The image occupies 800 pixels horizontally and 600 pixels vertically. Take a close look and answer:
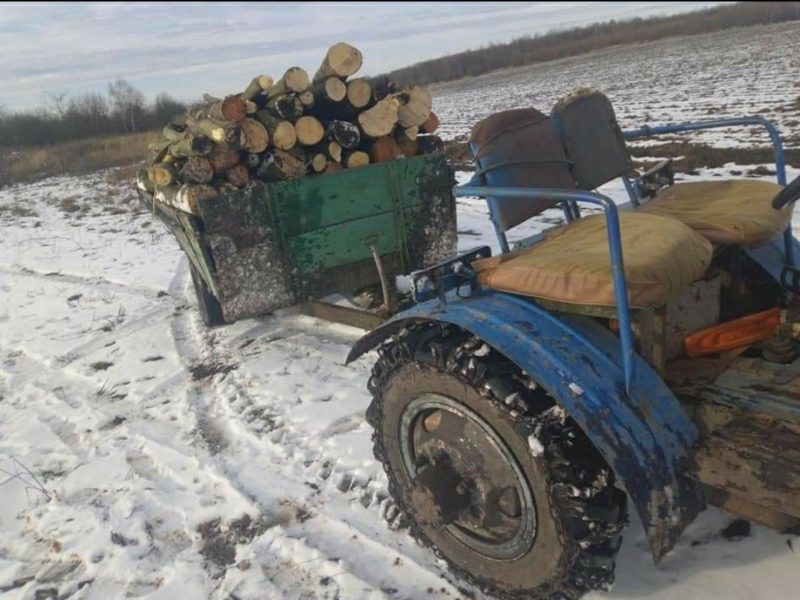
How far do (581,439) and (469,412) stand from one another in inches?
14.6

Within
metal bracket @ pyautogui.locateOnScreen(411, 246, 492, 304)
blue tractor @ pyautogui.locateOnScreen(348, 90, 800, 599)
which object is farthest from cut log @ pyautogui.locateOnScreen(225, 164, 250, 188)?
metal bracket @ pyautogui.locateOnScreen(411, 246, 492, 304)

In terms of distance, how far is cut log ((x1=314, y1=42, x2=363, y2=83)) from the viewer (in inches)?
182

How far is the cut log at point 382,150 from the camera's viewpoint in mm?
4855

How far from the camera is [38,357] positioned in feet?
18.4

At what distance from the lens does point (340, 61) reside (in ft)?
15.2

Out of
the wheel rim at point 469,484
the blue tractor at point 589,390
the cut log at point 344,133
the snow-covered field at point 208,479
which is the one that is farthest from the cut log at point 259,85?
the wheel rim at point 469,484

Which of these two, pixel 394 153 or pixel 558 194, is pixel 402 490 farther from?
pixel 394 153

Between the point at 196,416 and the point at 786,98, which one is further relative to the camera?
the point at 786,98

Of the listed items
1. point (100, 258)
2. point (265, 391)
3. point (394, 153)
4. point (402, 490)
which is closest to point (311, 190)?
point (394, 153)

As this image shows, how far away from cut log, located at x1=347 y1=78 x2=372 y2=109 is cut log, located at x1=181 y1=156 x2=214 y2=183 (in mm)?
1129

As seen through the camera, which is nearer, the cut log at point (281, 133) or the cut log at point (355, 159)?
the cut log at point (281, 133)

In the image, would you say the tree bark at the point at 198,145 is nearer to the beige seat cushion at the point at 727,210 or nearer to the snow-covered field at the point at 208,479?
the snow-covered field at the point at 208,479

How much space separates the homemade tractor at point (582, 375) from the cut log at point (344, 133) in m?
1.85

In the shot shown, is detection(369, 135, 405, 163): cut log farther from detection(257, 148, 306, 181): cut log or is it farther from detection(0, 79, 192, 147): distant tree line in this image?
detection(0, 79, 192, 147): distant tree line
